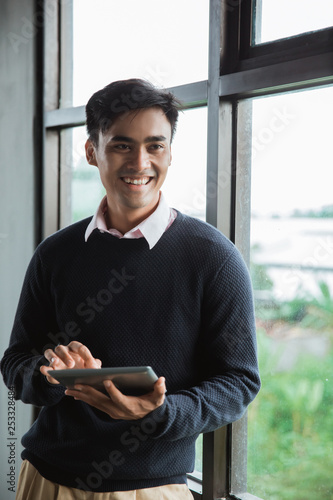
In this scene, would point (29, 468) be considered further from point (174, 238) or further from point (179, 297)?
point (174, 238)

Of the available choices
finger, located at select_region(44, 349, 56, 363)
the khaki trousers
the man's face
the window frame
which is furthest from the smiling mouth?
the khaki trousers

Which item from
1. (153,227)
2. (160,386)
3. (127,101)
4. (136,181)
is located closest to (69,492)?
(160,386)

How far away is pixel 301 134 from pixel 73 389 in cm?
92

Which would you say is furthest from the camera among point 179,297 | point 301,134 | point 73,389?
point 301,134

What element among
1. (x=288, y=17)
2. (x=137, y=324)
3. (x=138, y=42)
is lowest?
(x=137, y=324)

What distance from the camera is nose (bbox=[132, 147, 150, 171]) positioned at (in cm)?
→ 147

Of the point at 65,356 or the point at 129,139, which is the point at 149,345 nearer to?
the point at 65,356

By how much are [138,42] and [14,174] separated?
75 centimetres

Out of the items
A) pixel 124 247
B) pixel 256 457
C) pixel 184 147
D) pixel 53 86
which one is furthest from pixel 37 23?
pixel 256 457

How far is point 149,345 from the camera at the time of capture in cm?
145

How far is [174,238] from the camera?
151cm

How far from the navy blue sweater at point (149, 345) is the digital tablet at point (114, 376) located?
0.17m

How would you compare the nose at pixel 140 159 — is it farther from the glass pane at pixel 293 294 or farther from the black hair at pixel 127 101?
the glass pane at pixel 293 294

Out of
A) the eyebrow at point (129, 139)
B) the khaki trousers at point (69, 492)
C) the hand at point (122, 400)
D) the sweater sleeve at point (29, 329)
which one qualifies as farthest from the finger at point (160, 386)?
the eyebrow at point (129, 139)
